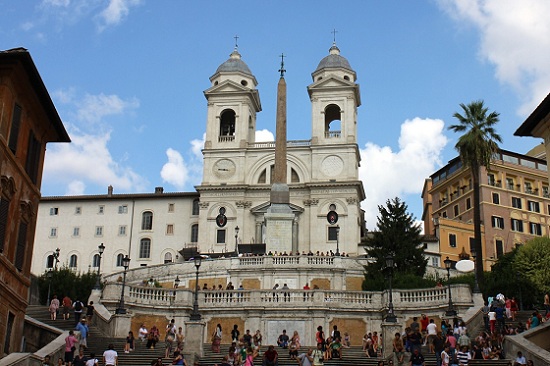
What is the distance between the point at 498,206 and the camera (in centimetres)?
8406

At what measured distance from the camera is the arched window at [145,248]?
3241 inches

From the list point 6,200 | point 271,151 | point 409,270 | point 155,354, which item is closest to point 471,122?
point 409,270

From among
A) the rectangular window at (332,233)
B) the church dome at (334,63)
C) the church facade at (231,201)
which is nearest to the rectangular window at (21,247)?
the church facade at (231,201)

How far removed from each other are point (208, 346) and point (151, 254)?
48047 millimetres

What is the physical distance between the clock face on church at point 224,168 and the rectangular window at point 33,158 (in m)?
51.8

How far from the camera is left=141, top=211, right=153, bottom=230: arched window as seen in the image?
83.2m

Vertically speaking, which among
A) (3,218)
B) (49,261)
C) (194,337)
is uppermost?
(49,261)

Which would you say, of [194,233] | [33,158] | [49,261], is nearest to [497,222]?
[194,233]

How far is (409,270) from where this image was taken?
53.1m

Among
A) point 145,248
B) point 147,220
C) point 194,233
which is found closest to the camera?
point 194,233

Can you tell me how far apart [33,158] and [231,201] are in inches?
2007

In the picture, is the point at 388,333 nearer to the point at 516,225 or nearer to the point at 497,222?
the point at 497,222

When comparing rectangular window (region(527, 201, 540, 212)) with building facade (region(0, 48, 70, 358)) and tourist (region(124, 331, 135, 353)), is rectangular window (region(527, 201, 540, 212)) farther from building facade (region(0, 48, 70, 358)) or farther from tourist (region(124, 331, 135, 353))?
building facade (region(0, 48, 70, 358))

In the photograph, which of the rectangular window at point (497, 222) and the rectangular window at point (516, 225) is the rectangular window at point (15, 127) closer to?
the rectangular window at point (497, 222)
